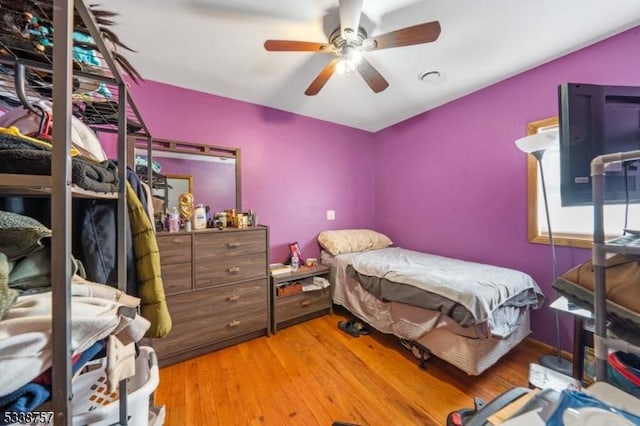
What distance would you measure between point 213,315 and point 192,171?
1312mm

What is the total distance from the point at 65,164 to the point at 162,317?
29.8 inches

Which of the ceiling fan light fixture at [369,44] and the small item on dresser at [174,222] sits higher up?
the ceiling fan light fixture at [369,44]

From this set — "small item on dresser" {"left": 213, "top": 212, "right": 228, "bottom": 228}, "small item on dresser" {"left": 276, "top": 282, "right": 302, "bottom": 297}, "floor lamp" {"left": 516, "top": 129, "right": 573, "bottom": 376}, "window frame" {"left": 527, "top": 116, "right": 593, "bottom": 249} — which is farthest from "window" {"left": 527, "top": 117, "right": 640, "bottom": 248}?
"small item on dresser" {"left": 213, "top": 212, "right": 228, "bottom": 228}

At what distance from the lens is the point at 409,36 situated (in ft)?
4.34

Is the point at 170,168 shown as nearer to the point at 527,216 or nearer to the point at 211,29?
the point at 211,29

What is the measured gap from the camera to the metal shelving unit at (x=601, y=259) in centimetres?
63

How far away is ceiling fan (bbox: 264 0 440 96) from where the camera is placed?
4.04 ft

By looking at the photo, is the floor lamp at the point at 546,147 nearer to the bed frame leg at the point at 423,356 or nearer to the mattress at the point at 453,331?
the mattress at the point at 453,331

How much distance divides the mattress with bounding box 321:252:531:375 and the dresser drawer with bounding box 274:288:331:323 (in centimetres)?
51

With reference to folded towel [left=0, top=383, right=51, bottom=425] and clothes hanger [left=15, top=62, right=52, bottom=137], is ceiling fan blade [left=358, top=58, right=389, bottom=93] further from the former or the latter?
folded towel [left=0, top=383, right=51, bottom=425]

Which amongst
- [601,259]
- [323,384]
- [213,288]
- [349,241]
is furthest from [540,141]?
[213,288]

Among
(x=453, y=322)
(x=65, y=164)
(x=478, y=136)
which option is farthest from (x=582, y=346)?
(x=65, y=164)

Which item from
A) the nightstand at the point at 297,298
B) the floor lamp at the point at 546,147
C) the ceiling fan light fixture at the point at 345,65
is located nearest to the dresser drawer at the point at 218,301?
the nightstand at the point at 297,298

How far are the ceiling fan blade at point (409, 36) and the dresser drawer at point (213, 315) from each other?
6.75 ft
